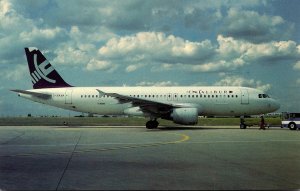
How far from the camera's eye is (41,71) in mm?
33625

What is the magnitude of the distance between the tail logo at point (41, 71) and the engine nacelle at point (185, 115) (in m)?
13.0

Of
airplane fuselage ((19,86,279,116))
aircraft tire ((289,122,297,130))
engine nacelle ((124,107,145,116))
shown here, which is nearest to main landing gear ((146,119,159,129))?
engine nacelle ((124,107,145,116))

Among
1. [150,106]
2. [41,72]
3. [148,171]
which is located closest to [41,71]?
[41,72]

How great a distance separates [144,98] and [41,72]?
10.3 meters

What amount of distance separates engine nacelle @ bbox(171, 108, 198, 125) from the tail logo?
1303 centimetres

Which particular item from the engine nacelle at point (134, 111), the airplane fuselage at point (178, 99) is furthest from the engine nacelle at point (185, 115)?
the engine nacelle at point (134, 111)

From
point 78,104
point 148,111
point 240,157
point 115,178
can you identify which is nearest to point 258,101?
point 148,111

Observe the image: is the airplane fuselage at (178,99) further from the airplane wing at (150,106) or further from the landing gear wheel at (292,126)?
the landing gear wheel at (292,126)

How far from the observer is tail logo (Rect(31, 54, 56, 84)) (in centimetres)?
3359

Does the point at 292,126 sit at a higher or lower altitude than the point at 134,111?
lower

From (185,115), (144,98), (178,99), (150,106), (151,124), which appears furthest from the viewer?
(144,98)

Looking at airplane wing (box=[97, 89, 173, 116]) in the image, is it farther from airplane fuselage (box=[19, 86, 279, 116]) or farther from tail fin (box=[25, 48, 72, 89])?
tail fin (box=[25, 48, 72, 89])

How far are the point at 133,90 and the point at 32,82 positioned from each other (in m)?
9.93

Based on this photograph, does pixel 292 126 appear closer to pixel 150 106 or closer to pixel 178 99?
pixel 178 99
